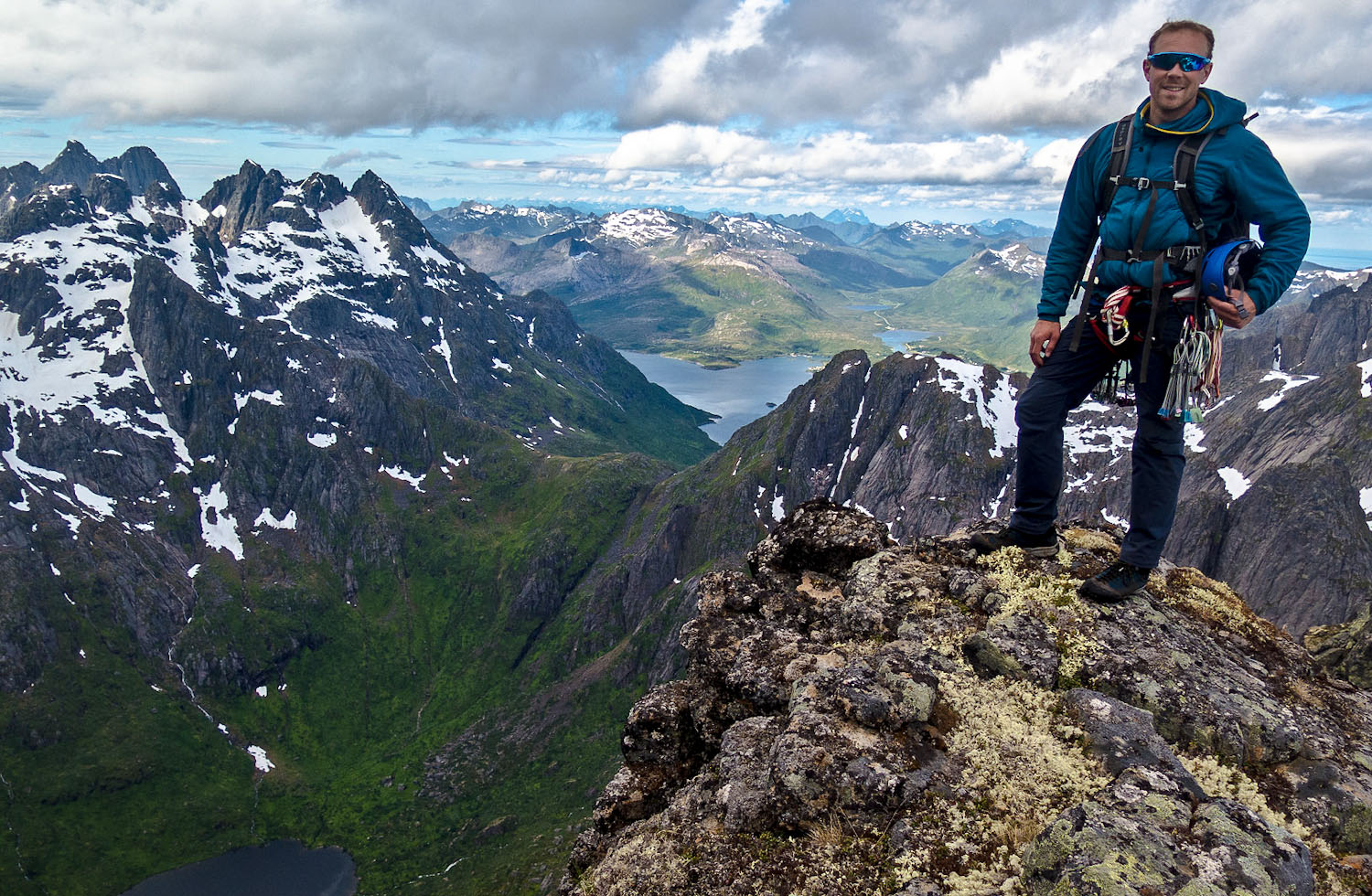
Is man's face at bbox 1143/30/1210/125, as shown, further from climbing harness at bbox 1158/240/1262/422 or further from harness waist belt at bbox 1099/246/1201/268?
climbing harness at bbox 1158/240/1262/422

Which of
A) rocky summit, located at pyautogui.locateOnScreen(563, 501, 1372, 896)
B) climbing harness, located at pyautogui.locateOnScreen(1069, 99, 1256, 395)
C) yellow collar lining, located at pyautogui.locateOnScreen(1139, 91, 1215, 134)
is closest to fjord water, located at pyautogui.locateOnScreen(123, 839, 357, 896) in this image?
rocky summit, located at pyautogui.locateOnScreen(563, 501, 1372, 896)

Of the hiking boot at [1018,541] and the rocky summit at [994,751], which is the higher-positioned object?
the hiking boot at [1018,541]

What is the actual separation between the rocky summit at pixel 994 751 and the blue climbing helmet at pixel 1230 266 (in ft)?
16.9

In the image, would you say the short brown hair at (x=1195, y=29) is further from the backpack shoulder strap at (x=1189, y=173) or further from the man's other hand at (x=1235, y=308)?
A: the man's other hand at (x=1235, y=308)

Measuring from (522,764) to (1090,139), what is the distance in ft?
670

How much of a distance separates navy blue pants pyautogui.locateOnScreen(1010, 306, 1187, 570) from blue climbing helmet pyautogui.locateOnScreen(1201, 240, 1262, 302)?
76 centimetres

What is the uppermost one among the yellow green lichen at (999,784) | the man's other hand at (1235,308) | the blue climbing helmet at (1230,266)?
the blue climbing helmet at (1230,266)

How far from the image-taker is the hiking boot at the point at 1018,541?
13.4 metres

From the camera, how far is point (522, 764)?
189 meters

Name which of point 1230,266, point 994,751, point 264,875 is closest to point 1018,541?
point 994,751

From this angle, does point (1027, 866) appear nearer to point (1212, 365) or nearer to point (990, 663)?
point (990, 663)

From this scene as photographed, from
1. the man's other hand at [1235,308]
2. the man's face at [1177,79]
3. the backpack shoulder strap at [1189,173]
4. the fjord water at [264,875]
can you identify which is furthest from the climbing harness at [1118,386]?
the fjord water at [264,875]

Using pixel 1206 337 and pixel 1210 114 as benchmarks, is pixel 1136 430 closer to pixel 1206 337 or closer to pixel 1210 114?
pixel 1206 337

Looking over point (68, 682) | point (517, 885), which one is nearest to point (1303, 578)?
point (517, 885)
